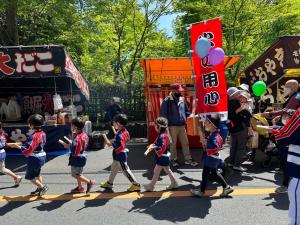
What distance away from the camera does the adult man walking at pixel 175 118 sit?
870cm

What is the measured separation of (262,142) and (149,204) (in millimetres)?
3595

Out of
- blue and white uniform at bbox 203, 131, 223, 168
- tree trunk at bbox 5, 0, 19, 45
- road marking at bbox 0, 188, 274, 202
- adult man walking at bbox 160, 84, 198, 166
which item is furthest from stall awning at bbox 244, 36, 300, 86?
tree trunk at bbox 5, 0, 19, 45

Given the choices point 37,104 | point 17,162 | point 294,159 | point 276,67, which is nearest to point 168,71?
point 276,67

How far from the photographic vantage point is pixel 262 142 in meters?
8.52

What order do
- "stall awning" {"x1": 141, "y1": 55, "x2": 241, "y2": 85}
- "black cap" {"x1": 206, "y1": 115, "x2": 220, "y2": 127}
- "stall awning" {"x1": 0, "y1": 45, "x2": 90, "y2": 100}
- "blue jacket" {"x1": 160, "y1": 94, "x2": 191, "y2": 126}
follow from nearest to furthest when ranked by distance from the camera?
1. "black cap" {"x1": 206, "y1": 115, "x2": 220, "y2": 127}
2. "blue jacket" {"x1": 160, "y1": 94, "x2": 191, "y2": 126}
3. "stall awning" {"x1": 0, "y1": 45, "x2": 90, "y2": 100}
4. "stall awning" {"x1": 141, "y1": 55, "x2": 241, "y2": 85}

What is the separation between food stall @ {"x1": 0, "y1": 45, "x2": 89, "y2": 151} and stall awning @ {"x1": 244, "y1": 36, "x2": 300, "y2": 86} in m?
4.87

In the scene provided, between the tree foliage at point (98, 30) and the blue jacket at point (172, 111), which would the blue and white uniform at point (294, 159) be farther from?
the tree foliage at point (98, 30)

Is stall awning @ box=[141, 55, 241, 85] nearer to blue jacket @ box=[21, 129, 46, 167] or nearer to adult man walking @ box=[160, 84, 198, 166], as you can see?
adult man walking @ box=[160, 84, 198, 166]

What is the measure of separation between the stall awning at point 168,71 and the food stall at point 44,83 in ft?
6.78

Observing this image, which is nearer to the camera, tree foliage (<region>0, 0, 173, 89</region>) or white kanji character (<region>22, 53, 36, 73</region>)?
white kanji character (<region>22, 53, 36, 73</region>)

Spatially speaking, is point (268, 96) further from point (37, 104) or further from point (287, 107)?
point (37, 104)

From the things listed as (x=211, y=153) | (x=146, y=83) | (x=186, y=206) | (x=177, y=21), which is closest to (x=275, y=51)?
(x=146, y=83)

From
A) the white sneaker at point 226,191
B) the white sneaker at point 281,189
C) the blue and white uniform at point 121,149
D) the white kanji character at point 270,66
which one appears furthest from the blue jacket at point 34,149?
the white kanji character at point 270,66

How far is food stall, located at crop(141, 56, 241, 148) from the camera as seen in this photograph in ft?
34.8
